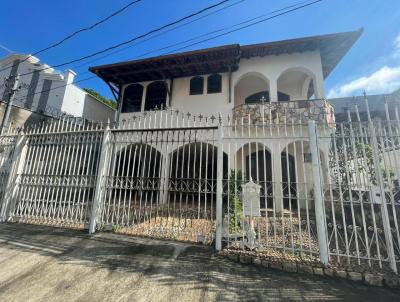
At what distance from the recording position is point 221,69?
9922mm

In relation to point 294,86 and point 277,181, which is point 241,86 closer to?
point 294,86

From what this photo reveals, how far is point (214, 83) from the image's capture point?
1023 centimetres

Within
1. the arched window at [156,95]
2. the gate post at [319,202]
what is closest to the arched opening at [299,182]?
the gate post at [319,202]

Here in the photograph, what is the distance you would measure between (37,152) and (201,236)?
508 cm

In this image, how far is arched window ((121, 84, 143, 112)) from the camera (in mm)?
11469

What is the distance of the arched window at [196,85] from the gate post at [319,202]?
306 inches

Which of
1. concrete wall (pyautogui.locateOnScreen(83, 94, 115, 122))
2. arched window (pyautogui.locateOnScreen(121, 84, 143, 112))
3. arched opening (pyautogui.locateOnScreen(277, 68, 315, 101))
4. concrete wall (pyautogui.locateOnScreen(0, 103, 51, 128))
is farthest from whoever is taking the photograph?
concrete wall (pyautogui.locateOnScreen(83, 94, 115, 122))

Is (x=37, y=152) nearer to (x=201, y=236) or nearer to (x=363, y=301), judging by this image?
(x=201, y=236)

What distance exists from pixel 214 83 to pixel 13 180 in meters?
8.62

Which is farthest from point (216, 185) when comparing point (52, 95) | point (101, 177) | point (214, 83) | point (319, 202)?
point (52, 95)

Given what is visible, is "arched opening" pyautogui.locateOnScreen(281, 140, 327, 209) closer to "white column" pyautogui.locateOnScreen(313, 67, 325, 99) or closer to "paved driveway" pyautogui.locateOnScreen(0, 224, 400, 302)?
"paved driveway" pyautogui.locateOnScreen(0, 224, 400, 302)

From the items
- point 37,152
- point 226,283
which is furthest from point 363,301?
point 37,152

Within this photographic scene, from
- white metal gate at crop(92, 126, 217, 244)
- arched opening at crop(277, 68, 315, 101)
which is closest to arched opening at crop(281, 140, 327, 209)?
white metal gate at crop(92, 126, 217, 244)

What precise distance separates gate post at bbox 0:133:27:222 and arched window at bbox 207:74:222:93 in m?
7.76
